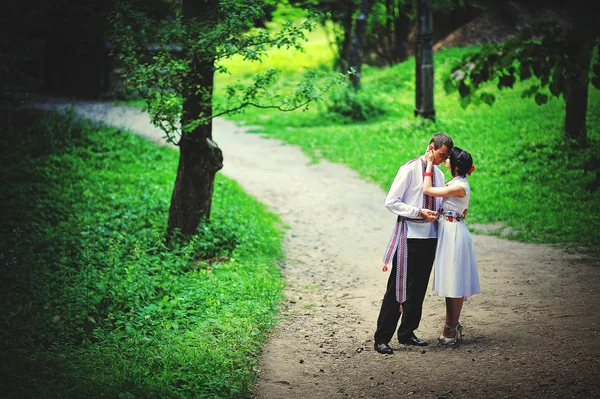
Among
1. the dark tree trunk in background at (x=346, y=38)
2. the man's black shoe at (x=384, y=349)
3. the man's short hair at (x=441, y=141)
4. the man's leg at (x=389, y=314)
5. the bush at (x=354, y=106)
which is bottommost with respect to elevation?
the man's black shoe at (x=384, y=349)

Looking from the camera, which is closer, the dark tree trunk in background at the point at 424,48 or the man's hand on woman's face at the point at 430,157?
the man's hand on woman's face at the point at 430,157

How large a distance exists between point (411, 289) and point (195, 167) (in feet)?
15.2

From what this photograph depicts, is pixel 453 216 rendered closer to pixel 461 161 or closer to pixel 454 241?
pixel 454 241

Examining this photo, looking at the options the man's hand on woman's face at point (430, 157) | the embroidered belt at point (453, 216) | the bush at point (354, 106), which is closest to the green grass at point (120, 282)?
the embroidered belt at point (453, 216)

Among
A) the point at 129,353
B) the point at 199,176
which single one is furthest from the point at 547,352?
the point at 199,176

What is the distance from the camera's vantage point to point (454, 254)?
5660 millimetres

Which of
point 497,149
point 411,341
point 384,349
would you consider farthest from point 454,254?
point 497,149

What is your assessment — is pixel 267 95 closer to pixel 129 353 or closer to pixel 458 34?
pixel 129 353

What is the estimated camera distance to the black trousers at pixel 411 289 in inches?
227

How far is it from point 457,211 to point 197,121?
162 inches

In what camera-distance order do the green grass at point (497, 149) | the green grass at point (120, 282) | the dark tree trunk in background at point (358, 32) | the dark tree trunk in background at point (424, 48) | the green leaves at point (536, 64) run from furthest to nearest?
the dark tree trunk in background at point (358, 32)
the dark tree trunk in background at point (424, 48)
the green grass at point (497, 149)
the green grass at point (120, 282)
the green leaves at point (536, 64)

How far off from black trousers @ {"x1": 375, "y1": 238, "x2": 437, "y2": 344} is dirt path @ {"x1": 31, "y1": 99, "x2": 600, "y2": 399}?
0.28 m

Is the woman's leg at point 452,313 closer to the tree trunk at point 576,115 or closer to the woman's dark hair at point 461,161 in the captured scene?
the woman's dark hair at point 461,161

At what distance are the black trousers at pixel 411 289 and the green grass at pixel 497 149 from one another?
2.42m
